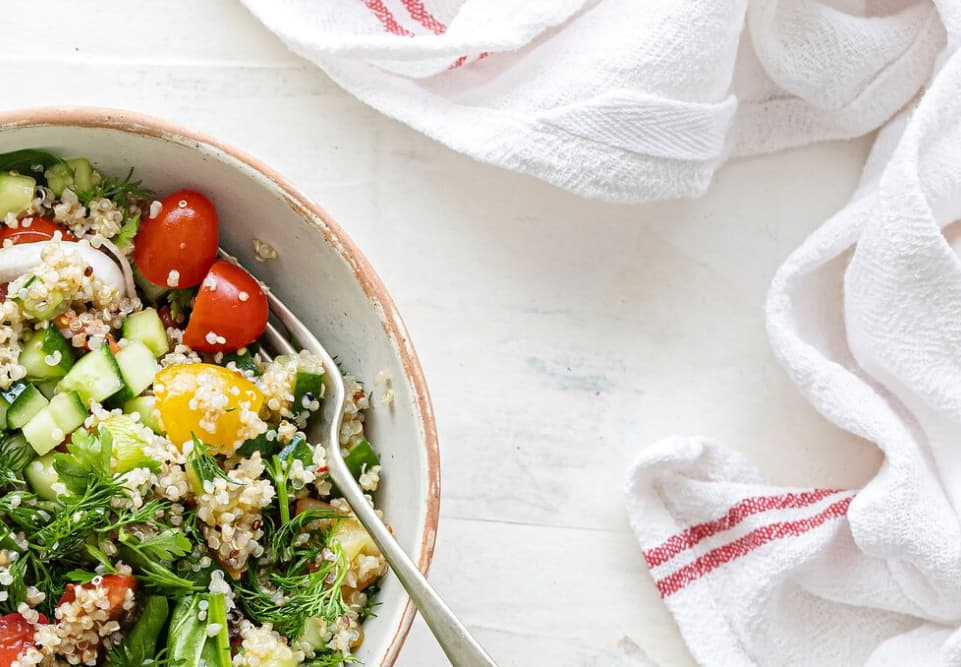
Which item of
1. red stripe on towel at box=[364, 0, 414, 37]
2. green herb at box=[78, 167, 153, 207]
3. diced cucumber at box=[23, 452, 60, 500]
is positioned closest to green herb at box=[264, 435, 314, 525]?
diced cucumber at box=[23, 452, 60, 500]

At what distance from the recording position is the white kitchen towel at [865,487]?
4.59ft

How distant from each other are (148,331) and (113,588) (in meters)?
0.28

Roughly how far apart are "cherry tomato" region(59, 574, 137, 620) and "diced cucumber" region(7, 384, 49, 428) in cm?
18

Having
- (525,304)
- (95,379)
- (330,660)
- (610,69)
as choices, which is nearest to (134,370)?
(95,379)

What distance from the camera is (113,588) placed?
43.3 inches

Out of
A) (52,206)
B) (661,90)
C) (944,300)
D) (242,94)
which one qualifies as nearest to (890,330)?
(944,300)

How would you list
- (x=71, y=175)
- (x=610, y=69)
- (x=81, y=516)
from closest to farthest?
(x=81, y=516) < (x=71, y=175) < (x=610, y=69)

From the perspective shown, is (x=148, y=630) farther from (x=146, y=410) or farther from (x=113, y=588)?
(x=146, y=410)

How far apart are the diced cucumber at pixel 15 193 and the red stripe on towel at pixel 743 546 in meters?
0.93

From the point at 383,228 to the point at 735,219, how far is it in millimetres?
498

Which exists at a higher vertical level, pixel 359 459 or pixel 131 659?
pixel 359 459

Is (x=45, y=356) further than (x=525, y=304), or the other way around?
(x=525, y=304)

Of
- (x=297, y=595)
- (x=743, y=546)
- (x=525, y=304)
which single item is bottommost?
(x=743, y=546)

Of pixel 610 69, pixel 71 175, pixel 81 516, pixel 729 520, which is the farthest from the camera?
pixel 729 520
